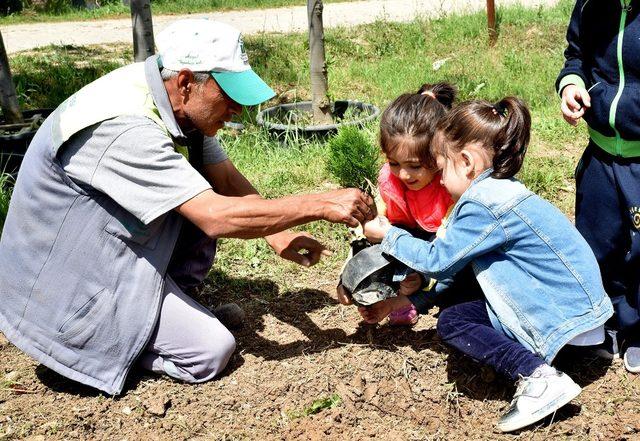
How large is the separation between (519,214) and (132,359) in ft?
5.12

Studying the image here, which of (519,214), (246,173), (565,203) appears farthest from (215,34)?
(565,203)

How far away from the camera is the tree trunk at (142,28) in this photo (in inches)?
204

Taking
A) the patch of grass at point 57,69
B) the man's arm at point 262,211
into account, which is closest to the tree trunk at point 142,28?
the patch of grass at point 57,69

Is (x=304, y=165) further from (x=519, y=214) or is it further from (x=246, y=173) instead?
(x=519, y=214)

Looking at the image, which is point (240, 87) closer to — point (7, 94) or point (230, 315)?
point (230, 315)

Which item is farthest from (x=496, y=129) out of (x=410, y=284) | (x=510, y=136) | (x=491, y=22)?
(x=491, y=22)

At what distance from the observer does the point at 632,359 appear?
2812mm

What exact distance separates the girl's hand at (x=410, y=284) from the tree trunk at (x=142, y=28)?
3166 millimetres

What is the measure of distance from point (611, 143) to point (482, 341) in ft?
3.09

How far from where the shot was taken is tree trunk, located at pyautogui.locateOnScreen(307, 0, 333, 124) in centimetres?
525

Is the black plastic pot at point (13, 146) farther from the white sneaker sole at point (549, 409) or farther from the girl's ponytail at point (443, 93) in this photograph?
the white sneaker sole at point (549, 409)

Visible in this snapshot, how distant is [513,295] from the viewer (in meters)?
2.52

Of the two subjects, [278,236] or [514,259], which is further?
[278,236]

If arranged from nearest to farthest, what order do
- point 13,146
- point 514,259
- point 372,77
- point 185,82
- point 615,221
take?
point 514,259 → point 185,82 → point 615,221 → point 13,146 → point 372,77
